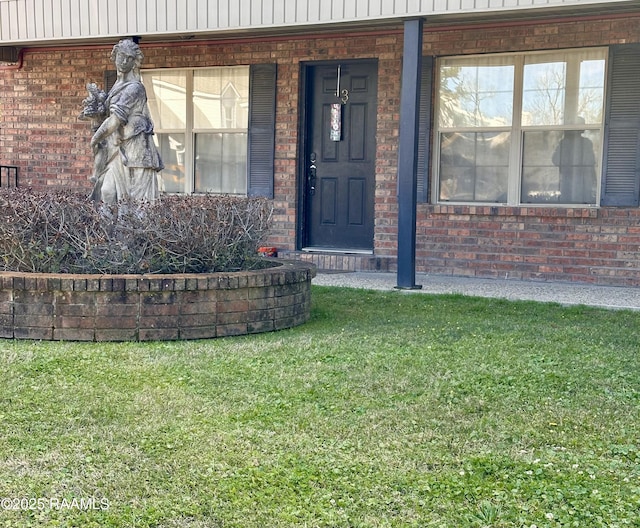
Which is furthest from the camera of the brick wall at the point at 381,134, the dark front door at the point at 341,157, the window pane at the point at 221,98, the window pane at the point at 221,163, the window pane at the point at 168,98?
the window pane at the point at 168,98

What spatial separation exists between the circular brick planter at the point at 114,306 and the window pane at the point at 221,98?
562 centimetres

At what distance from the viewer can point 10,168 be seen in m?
12.2

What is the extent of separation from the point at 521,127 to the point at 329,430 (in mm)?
6493

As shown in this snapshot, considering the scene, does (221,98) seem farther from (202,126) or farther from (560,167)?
(560,167)

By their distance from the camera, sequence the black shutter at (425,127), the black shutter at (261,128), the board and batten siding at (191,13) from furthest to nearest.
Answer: the black shutter at (261,128), the black shutter at (425,127), the board and batten siding at (191,13)

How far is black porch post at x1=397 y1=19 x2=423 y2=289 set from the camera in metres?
8.00

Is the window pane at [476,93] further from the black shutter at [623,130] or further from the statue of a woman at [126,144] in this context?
the statue of a woman at [126,144]

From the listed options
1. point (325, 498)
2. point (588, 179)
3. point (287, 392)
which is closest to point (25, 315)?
point (287, 392)

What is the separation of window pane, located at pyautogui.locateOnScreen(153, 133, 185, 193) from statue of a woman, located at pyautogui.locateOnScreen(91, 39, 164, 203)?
4.52 m

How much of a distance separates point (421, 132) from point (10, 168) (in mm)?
6203

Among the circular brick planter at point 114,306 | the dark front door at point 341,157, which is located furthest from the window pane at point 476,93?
the circular brick planter at point 114,306

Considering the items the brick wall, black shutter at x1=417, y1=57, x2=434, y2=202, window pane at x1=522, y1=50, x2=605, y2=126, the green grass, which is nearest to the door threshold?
the brick wall

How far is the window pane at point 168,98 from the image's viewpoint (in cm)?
1120

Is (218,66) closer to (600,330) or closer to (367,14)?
(367,14)
